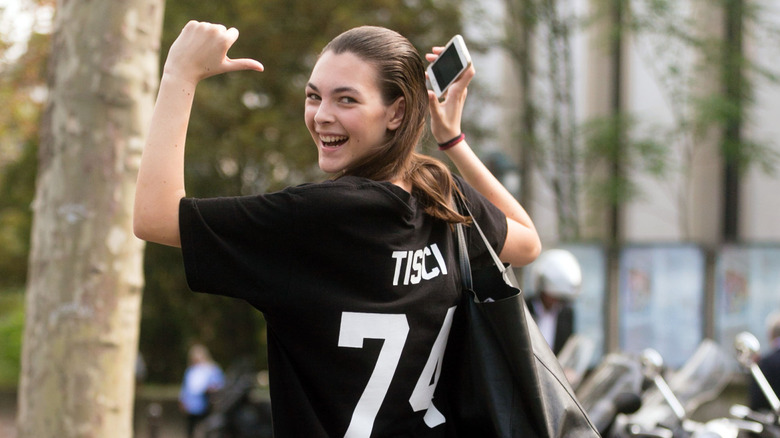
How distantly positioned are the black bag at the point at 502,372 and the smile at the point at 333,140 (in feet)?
1.05

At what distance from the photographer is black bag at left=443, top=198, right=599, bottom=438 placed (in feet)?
5.95

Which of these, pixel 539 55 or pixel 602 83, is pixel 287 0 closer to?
pixel 539 55

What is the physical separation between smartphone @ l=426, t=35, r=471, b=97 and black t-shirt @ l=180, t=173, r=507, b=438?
443 mm

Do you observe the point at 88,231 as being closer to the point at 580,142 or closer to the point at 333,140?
the point at 333,140

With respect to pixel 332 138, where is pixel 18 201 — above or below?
above

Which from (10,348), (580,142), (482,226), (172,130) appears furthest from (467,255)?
(10,348)

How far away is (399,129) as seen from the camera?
1.93 meters

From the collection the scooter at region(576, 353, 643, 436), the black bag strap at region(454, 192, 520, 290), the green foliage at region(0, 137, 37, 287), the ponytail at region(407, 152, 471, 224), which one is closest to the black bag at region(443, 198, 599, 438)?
the black bag strap at region(454, 192, 520, 290)

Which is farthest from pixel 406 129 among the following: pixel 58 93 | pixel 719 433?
pixel 719 433

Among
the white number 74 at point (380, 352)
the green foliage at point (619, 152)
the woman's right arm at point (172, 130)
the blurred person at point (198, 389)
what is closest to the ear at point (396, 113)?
the woman's right arm at point (172, 130)

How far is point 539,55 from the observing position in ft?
63.6

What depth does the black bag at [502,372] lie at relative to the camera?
1.81m

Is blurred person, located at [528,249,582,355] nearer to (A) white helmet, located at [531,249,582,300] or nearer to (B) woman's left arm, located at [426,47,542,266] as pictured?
(A) white helmet, located at [531,249,582,300]

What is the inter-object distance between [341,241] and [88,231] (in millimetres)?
1792
